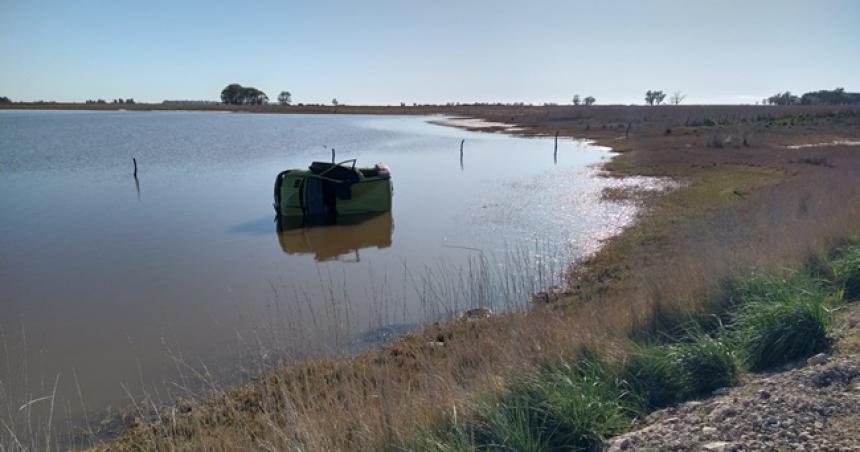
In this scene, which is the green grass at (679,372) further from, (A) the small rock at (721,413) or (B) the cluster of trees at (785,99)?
(B) the cluster of trees at (785,99)

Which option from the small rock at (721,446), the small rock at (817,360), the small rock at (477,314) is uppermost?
the small rock at (817,360)

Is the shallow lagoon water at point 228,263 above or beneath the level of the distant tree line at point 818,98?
beneath

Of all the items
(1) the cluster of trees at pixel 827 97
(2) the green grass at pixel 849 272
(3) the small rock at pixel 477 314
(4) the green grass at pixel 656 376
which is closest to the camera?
(4) the green grass at pixel 656 376

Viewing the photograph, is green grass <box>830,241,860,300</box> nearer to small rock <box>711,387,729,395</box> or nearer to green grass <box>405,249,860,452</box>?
green grass <box>405,249,860,452</box>

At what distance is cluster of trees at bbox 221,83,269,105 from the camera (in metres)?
160

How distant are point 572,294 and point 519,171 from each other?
20281mm

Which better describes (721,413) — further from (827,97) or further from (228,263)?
(827,97)

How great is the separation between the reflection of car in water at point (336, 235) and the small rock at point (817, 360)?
10834 mm

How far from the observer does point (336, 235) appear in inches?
637

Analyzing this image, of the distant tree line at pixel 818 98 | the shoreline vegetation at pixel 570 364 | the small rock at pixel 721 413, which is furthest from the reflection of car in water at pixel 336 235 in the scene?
the distant tree line at pixel 818 98

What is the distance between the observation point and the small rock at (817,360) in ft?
13.0

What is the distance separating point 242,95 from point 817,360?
171830 millimetres

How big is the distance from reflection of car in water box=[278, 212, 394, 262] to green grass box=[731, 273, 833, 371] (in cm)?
1012

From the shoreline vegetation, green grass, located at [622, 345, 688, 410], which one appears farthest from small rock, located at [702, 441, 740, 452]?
green grass, located at [622, 345, 688, 410]
